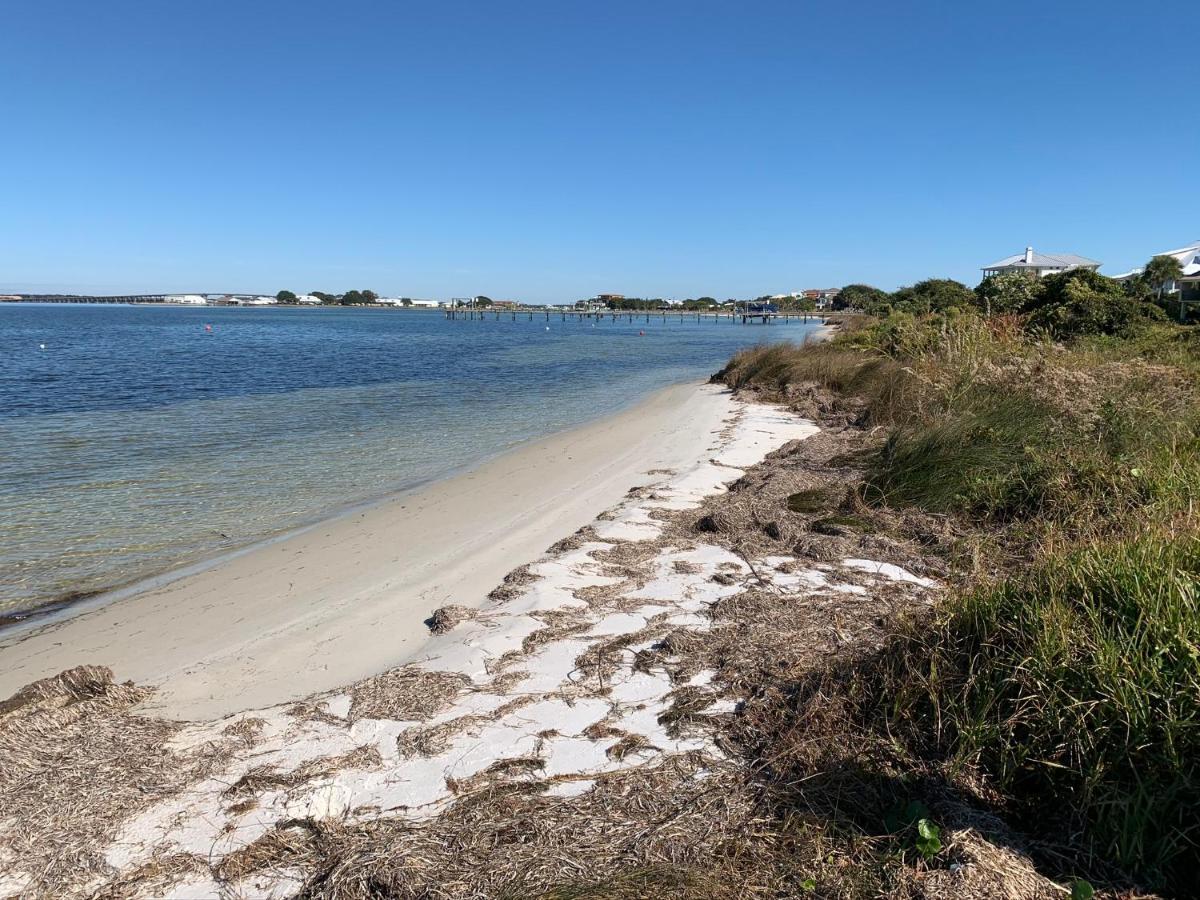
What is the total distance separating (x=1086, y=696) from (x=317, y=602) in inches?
229

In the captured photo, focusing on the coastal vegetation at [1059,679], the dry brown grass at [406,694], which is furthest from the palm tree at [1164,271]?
the dry brown grass at [406,694]

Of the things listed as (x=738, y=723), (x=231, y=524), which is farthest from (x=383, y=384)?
(x=738, y=723)

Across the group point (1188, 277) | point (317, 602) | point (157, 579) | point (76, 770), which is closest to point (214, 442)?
point (157, 579)

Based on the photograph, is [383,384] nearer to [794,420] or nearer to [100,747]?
[794,420]

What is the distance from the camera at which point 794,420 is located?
1612 cm

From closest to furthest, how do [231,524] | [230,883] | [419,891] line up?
1. [419,891]
2. [230,883]
3. [231,524]

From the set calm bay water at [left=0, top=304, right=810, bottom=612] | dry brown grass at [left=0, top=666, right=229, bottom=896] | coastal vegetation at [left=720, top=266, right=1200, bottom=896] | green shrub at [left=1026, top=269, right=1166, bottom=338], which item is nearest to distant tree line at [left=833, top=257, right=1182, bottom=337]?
green shrub at [left=1026, top=269, right=1166, bottom=338]

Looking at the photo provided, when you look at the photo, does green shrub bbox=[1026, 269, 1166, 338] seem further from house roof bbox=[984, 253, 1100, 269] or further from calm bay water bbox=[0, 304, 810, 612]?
house roof bbox=[984, 253, 1100, 269]

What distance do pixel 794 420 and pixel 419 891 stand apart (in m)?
14.6

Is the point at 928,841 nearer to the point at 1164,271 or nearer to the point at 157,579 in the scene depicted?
the point at 157,579

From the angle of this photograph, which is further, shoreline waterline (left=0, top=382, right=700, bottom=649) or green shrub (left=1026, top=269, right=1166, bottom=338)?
green shrub (left=1026, top=269, right=1166, bottom=338)

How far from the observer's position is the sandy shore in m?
5.10

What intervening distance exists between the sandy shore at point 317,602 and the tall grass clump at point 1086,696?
3.61 meters

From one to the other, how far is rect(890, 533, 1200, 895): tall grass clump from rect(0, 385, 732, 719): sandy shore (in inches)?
142
